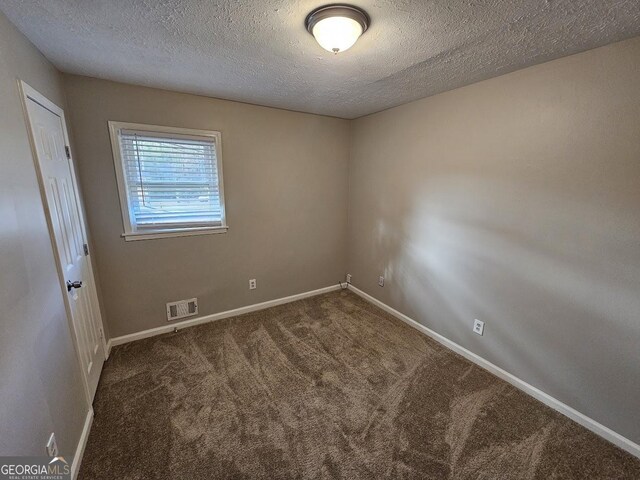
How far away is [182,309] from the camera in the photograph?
108 inches

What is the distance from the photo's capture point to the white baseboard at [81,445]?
138 cm

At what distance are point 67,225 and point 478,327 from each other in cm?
321

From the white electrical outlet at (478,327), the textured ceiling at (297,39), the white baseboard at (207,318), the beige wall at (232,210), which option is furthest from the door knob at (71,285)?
the white electrical outlet at (478,327)

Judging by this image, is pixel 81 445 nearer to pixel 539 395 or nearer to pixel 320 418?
pixel 320 418

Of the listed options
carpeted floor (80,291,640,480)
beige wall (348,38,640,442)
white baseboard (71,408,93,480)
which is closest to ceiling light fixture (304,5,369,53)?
beige wall (348,38,640,442)

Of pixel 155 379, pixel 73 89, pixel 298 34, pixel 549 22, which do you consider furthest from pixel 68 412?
pixel 549 22

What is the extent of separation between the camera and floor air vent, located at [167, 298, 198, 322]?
2.70m

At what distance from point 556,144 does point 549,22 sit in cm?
74

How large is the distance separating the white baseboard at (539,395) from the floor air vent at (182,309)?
7.59 feet

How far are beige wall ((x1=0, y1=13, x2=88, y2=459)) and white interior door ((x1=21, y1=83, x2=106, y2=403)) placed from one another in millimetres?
78

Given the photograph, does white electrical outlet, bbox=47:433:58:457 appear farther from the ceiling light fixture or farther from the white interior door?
the ceiling light fixture

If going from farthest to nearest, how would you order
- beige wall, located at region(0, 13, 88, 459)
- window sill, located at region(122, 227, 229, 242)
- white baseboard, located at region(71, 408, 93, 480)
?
window sill, located at region(122, 227, 229, 242) < white baseboard, located at region(71, 408, 93, 480) < beige wall, located at region(0, 13, 88, 459)

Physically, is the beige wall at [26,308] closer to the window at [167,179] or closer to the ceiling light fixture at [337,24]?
the window at [167,179]

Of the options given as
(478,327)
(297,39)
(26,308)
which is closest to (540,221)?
(478,327)
